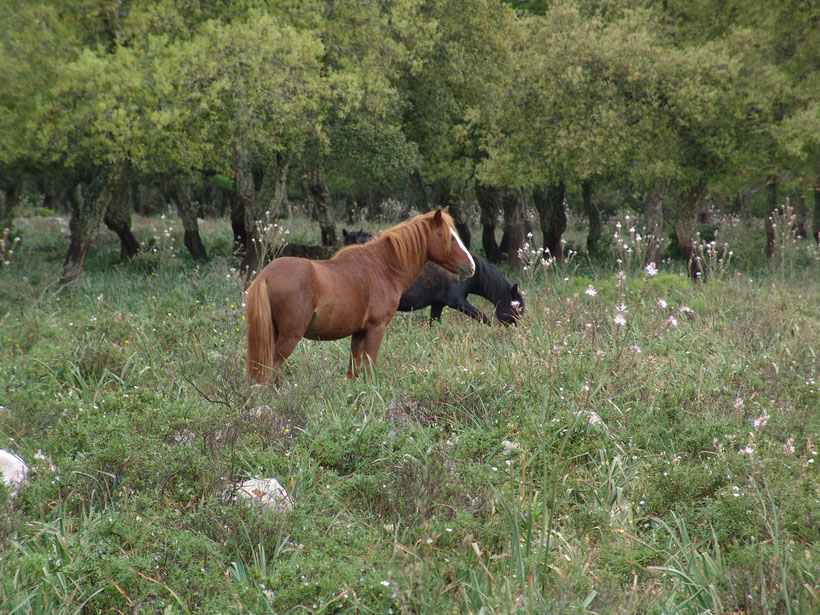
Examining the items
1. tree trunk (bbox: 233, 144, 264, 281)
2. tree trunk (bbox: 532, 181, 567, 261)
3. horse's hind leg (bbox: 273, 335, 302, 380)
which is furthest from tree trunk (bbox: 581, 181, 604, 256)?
horse's hind leg (bbox: 273, 335, 302, 380)

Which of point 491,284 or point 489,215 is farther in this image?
point 489,215

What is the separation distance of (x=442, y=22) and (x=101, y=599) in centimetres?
1660

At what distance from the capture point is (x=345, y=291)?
19.5ft

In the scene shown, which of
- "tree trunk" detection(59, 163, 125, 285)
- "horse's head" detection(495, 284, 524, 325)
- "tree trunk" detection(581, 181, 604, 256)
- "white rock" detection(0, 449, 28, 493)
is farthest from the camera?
"tree trunk" detection(581, 181, 604, 256)

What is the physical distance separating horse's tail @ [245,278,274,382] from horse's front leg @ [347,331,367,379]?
886 mm

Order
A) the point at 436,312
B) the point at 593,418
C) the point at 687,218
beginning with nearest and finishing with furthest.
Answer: the point at 593,418 → the point at 436,312 → the point at 687,218

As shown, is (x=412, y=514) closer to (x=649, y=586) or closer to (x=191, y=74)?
(x=649, y=586)

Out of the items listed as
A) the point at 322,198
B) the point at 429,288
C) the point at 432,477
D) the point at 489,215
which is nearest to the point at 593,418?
the point at 432,477

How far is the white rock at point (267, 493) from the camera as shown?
388 cm

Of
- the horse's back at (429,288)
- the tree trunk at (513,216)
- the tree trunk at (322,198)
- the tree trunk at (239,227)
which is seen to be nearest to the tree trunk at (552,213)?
the tree trunk at (513,216)

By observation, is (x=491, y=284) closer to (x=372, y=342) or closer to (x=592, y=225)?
(x=372, y=342)

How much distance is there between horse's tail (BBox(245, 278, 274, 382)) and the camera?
5555 millimetres

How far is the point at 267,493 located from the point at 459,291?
5.14 metres

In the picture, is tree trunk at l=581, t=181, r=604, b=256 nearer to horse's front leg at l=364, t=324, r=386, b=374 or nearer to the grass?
the grass
